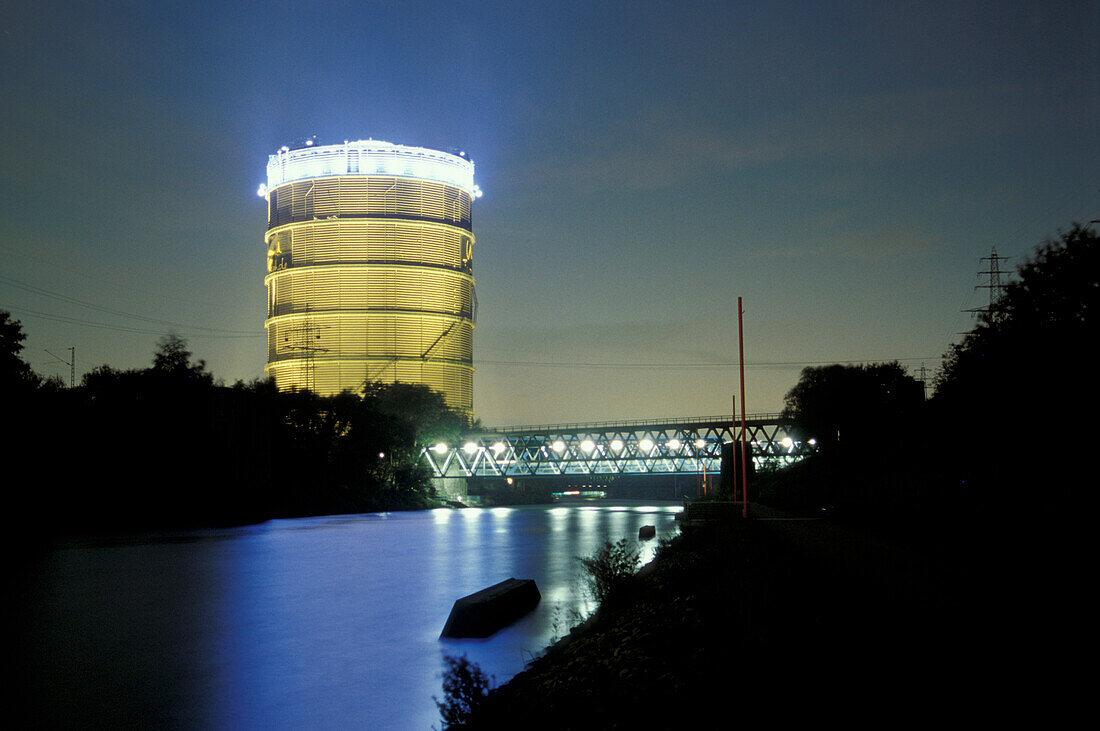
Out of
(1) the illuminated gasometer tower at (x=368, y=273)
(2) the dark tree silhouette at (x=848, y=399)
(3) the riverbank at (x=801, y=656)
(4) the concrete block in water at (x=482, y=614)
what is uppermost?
(1) the illuminated gasometer tower at (x=368, y=273)

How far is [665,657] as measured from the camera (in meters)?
7.96

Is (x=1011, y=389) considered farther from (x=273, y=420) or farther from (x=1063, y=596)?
(x=273, y=420)

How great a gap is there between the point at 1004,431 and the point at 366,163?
95766 mm

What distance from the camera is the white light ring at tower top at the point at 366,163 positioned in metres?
114

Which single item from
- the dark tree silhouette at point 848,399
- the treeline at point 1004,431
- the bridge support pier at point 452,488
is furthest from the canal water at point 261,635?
the bridge support pier at point 452,488

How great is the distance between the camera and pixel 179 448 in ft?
189

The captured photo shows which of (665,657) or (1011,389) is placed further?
(1011,389)

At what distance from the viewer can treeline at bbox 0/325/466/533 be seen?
47.2m

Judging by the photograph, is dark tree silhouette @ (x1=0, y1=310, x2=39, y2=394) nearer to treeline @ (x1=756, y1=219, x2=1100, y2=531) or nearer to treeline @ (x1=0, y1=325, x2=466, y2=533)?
treeline @ (x1=0, y1=325, x2=466, y2=533)

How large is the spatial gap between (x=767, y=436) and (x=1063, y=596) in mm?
76499

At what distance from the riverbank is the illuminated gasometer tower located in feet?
316

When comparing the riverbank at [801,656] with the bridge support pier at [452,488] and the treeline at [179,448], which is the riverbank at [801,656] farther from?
the bridge support pier at [452,488]

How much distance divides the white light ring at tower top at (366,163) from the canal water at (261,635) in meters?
→ 85.5

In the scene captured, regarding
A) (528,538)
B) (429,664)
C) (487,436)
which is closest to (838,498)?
(528,538)
